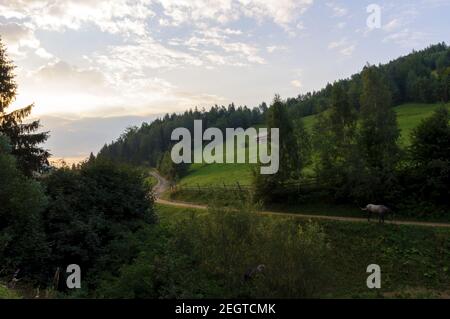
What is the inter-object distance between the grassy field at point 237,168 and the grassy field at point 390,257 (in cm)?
3233

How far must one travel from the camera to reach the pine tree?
30.1 m

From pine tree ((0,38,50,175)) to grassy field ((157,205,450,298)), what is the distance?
11512 millimetres

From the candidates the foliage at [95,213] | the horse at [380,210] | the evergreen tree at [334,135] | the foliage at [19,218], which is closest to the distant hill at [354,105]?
the evergreen tree at [334,135]

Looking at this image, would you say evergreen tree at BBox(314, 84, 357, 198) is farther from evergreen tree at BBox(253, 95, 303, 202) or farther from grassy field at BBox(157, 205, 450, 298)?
grassy field at BBox(157, 205, 450, 298)

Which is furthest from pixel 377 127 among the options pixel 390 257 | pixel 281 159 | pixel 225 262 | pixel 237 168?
pixel 237 168

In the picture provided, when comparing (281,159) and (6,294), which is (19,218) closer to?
(6,294)

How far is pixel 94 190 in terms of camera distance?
2825cm

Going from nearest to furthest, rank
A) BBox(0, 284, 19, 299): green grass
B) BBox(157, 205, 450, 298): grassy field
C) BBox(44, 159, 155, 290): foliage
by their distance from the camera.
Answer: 1. BBox(0, 284, 19, 299): green grass
2. BBox(44, 159, 155, 290): foliage
3. BBox(157, 205, 450, 298): grassy field

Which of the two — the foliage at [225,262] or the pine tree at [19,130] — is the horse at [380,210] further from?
the pine tree at [19,130]

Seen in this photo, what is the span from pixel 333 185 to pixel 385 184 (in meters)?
6.53

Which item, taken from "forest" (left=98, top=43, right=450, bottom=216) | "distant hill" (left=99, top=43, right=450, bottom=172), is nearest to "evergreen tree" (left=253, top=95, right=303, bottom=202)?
"forest" (left=98, top=43, right=450, bottom=216)

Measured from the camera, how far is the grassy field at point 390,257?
3089 cm
